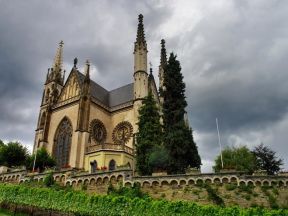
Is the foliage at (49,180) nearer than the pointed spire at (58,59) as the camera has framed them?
Yes

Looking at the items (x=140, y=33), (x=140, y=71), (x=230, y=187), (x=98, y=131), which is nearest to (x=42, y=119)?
(x=98, y=131)

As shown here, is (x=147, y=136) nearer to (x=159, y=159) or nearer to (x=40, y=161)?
(x=159, y=159)

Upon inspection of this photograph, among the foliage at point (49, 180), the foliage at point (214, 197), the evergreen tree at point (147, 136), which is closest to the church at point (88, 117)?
the evergreen tree at point (147, 136)

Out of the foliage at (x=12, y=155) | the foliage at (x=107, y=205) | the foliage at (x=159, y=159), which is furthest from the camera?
the foliage at (x=12, y=155)

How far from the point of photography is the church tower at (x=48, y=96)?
50.4 metres

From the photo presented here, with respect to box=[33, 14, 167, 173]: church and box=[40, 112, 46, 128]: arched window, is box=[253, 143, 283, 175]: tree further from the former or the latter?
box=[40, 112, 46, 128]: arched window

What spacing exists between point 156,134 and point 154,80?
23.3m

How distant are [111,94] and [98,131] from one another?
11.3 m

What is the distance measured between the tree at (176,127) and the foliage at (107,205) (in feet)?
23.4

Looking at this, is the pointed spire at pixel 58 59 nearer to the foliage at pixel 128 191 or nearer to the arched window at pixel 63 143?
the arched window at pixel 63 143

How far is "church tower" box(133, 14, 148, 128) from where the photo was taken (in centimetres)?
4638

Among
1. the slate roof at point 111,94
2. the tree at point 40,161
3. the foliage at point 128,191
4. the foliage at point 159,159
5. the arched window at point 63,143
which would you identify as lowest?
the foliage at point 128,191

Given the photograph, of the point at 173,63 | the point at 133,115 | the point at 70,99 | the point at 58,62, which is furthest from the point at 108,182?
the point at 58,62

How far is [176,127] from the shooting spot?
3120cm
